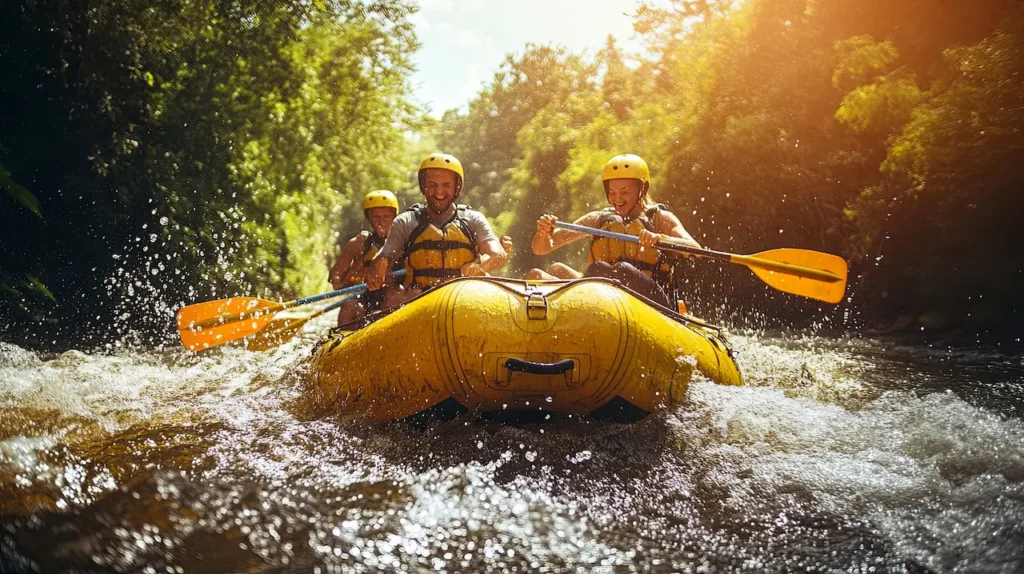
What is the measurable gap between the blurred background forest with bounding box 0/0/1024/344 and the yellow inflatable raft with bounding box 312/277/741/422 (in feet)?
17.3

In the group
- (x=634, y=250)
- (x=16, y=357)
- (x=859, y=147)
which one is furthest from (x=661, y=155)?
(x=16, y=357)

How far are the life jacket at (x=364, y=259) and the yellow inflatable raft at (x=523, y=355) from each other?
3385 mm

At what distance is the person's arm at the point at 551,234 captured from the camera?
5664 mm

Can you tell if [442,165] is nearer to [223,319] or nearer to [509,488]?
[223,319]

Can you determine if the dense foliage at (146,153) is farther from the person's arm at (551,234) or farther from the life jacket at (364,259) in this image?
the person's arm at (551,234)

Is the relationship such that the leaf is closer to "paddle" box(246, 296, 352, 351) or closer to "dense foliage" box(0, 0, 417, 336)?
"dense foliage" box(0, 0, 417, 336)

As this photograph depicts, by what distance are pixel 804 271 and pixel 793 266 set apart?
0.28 ft

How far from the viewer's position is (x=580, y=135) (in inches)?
821

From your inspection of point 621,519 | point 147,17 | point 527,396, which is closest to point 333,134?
point 147,17

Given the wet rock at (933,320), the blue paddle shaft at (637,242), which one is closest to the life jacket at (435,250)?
the blue paddle shaft at (637,242)

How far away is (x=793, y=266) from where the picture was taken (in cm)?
520

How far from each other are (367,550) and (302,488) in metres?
0.64

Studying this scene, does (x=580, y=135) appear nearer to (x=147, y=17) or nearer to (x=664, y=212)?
(x=147, y=17)

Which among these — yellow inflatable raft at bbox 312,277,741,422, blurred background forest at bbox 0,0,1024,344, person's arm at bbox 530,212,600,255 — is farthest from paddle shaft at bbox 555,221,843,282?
blurred background forest at bbox 0,0,1024,344
